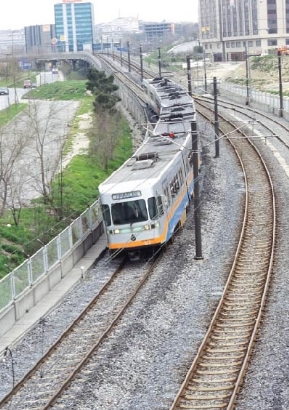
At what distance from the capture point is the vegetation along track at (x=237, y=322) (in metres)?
16.2

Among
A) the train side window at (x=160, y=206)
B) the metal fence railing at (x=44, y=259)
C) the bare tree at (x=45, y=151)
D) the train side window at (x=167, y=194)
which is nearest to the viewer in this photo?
the metal fence railing at (x=44, y=259)

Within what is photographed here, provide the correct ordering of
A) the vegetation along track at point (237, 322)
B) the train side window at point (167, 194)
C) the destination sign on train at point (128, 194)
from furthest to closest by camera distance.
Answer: the train side window at point (167, 194), the destination sign on train at point (128, 194), the vegetation along track at point (237, 322)

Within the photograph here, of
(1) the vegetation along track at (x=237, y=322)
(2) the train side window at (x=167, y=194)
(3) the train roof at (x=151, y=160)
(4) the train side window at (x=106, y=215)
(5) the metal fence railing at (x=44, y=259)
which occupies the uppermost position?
(3) the train roof at (x=151, y=160)

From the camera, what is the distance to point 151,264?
27000 millimetres

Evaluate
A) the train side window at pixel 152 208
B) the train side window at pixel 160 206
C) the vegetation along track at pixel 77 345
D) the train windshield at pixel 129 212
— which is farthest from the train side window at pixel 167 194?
the vegetation along track at pixel 77 345

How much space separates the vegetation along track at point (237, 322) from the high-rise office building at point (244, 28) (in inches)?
3973

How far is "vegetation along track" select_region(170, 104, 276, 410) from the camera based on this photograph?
16.2 metres

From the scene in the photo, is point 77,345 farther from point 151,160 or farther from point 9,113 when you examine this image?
point 9,113

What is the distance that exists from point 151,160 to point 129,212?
371 centimetres

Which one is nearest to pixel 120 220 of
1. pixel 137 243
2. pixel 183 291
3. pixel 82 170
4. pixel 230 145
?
pixel 137 243

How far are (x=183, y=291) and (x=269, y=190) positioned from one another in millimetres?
14015

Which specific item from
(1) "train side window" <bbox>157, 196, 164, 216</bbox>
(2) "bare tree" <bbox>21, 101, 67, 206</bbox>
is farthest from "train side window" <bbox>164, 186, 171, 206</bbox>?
(2) "bare tree" <bbox>21, 101, 67, 206</bbox>

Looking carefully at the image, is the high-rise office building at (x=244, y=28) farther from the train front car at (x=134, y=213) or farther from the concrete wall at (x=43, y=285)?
the train front car at (x=134, y=213)

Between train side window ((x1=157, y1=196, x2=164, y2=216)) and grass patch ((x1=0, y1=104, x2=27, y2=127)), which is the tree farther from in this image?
train side window ((x1=157, y1=196, x2=164, y2=216))
